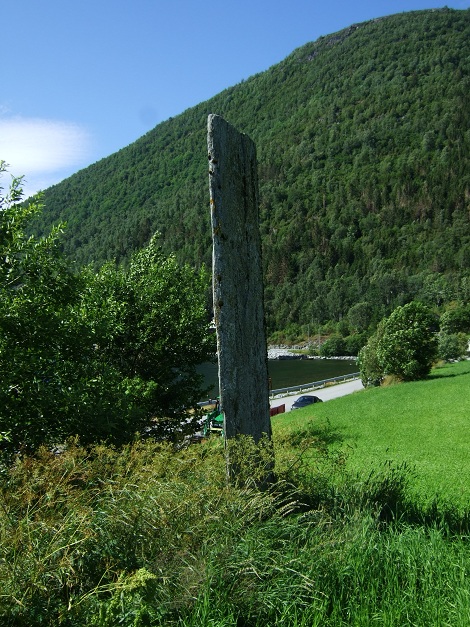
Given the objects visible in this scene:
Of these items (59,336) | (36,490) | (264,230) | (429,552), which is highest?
(264,230)

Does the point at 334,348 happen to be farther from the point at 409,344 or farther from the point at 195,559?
the point at 195,559

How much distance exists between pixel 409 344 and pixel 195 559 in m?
27.0

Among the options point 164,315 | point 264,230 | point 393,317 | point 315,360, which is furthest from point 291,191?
point 164,315

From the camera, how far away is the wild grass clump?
113 inches

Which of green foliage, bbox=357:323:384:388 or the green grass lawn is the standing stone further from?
green foliage, bbox=357:323:384:388

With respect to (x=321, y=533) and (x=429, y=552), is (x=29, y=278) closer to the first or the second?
(x=321, y=533)

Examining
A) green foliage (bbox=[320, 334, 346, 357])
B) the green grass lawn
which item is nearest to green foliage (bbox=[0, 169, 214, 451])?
the green grass lawn

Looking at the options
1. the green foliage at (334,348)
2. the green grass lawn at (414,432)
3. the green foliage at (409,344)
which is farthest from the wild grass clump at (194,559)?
the green foliage at (334,348)

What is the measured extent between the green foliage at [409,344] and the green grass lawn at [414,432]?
→ 15.1ft

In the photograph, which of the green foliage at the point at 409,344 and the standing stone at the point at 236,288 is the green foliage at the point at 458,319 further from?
the standing stone at the point at 236,288

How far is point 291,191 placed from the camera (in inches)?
7692

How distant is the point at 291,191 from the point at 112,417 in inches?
7682

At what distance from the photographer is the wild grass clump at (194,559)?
286 centimetres

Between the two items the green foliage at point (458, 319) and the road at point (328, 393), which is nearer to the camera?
the road at point (328, 393)
